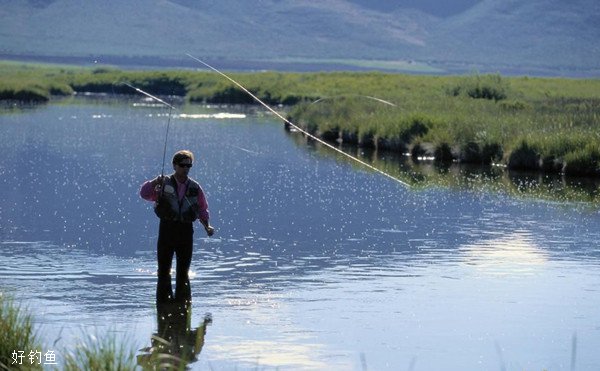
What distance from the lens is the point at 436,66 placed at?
560 ft

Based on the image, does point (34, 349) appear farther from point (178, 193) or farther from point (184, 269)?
point (184, 269)

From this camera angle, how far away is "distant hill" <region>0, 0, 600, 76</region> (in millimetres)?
165250

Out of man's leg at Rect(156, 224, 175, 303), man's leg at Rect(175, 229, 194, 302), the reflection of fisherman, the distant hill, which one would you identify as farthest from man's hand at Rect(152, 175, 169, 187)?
the distant hill

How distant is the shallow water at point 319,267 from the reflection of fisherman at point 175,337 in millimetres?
112

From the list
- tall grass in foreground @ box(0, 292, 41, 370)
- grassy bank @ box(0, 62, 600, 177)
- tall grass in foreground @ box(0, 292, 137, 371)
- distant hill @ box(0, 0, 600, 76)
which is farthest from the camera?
distant hill @ box(0, 0, 600, 76)

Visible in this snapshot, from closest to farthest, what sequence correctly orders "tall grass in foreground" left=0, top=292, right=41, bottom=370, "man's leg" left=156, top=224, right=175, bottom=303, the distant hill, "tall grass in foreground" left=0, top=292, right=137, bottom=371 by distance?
"tall grass in foreground" left=0, top=292, right=137, bottom=371
"tall grass in foreground" left=0, top=292, right=41, bottom=370
"man's leg" left=156, top=224, right=175, bottom=303
the distant hill

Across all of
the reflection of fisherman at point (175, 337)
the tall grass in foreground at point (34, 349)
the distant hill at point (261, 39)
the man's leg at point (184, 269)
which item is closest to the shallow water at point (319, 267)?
the reflection of fisherman at point (175, 337)

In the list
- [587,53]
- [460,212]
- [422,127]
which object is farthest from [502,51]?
[460,212]

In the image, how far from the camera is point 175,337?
Answer: 1322cm

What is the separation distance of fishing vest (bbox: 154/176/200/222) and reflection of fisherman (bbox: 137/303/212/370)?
0.83m

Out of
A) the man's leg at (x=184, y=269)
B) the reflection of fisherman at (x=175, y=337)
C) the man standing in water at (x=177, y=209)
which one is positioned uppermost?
the man standing in water at (x=177, y=209)

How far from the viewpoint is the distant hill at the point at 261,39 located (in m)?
165

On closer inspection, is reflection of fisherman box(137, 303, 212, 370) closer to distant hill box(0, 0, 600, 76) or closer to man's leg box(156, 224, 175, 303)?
man's leg box(156, 224, 175, 303)

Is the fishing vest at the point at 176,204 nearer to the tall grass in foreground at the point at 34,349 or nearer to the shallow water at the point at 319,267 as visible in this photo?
the shallow water at the point at 319,267
